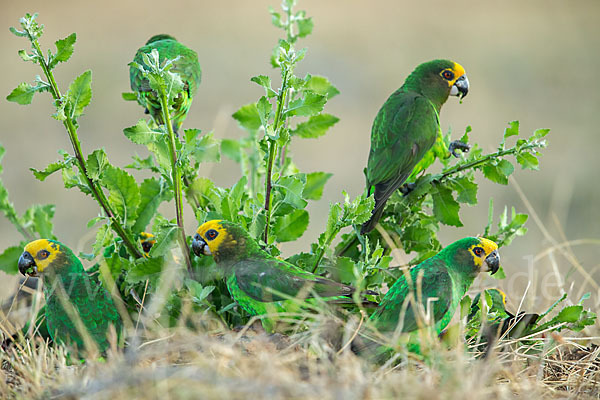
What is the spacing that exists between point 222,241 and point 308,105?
2.31ft

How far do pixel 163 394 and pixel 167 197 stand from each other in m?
1.24

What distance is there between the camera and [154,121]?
2.85 meters

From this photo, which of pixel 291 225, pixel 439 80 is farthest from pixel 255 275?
pixel 439 80

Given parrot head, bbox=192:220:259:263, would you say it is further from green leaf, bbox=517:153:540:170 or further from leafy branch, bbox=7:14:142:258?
green leaf, bbox=517:153:540:170

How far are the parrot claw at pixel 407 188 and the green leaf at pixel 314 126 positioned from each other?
490 millimetres

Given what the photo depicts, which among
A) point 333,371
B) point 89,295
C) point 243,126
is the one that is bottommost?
point 333,371

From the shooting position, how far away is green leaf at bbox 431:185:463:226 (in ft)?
9.22

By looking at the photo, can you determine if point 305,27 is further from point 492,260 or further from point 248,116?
point 492,260

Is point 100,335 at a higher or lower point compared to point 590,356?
higher

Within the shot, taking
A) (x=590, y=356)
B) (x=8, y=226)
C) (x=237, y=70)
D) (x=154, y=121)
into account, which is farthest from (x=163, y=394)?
(x=237, y=70)

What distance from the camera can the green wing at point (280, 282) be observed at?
252 cm

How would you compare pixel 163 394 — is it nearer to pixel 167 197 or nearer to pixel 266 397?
pixel 266 397

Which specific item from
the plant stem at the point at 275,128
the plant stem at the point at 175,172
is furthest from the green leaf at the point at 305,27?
the plant stem at the point at 175,172

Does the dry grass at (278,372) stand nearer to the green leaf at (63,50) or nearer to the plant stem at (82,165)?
the plant stem at (82,165)
